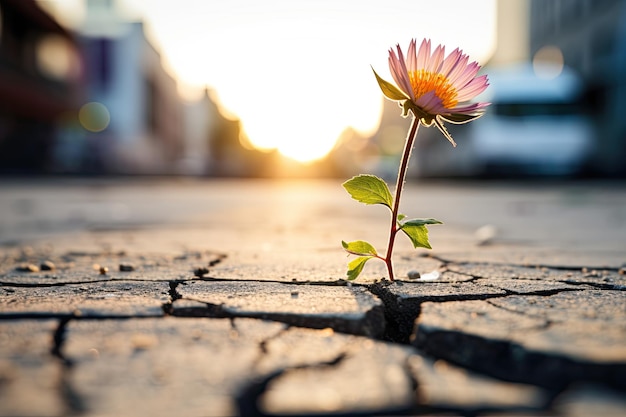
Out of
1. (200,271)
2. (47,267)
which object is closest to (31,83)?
(47,267)

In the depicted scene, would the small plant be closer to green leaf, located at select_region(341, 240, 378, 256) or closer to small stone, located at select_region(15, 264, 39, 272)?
green leaf, located at select_region(341, 240, 378, 256)

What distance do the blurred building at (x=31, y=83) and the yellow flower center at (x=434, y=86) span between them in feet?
49.8

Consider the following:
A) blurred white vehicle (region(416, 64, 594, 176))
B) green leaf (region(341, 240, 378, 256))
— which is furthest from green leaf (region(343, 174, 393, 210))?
blurred white vehicle (region(416, 64, 594, 176))

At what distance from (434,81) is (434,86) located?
1 centimetres

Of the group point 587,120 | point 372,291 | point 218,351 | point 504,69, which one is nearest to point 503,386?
point 218,351

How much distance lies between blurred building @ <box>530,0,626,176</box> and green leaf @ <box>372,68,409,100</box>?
57.6 feet

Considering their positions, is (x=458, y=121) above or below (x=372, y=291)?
above

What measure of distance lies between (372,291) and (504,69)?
13914 mm

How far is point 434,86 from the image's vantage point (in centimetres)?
158

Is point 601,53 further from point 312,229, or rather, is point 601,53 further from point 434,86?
point 434,86

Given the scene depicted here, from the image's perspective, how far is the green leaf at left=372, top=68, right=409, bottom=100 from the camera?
152cm

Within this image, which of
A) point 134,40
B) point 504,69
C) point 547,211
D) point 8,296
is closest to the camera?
point 8,296

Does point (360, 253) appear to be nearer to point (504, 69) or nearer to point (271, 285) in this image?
point (271, 285)

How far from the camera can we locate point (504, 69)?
47.7ft
